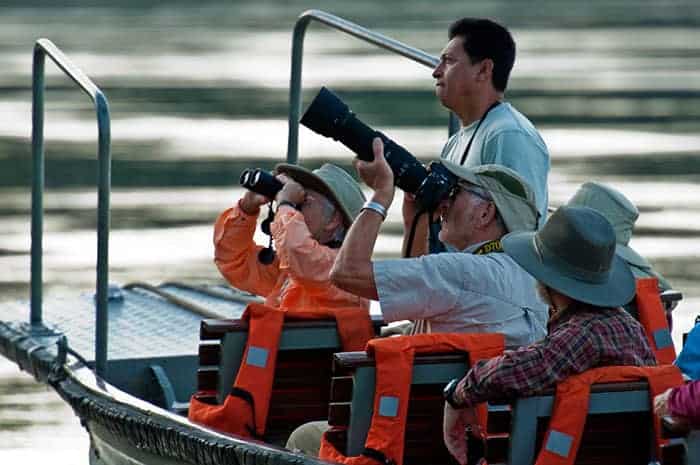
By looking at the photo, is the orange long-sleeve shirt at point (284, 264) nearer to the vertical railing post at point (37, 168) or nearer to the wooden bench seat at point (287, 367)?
the wooden bench seat at point (287, 367)

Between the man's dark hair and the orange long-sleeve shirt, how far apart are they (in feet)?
2.39

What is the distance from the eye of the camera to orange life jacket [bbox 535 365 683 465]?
16.5ft

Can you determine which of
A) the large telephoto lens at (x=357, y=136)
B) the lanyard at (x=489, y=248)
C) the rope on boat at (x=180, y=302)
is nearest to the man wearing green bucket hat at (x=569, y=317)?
the lanyard at (x=489, y=248)

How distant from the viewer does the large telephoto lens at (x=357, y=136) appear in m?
5.55

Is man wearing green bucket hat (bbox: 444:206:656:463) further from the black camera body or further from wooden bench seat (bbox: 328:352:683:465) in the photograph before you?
the black camera body

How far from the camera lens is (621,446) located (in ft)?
17.1

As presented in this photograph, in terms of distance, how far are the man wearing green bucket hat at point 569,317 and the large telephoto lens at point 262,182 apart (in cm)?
132

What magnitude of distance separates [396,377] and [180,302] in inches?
129

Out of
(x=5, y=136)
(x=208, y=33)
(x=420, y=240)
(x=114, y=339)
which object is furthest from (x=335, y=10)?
(x=420, y=240)

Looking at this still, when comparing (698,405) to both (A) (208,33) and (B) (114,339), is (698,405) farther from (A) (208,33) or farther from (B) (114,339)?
(A) (208,33)

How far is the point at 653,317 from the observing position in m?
6.11

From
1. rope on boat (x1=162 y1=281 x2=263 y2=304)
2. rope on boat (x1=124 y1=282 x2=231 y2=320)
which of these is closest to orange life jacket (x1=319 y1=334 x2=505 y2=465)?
rope on boat (x1=124 y1=282 x2=231 y2=320)

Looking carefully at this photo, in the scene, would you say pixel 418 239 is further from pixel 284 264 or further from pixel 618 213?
pixel 618 213

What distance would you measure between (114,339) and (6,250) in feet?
17.5
